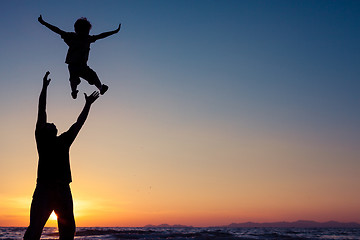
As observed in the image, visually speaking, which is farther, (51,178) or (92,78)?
(92,78)

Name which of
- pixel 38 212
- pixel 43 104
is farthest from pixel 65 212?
pixel 43 104

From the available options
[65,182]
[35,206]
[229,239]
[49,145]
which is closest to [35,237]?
[35,206]

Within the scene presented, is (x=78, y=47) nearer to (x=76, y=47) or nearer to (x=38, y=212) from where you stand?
(x=76, y=47)

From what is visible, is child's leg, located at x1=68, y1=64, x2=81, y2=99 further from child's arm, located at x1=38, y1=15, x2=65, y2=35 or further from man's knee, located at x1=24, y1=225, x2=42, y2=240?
man's knee, located at x1=24, y1=225, x2=42, y2=240

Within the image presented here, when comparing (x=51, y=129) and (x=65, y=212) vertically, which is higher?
(x=51, y=129)

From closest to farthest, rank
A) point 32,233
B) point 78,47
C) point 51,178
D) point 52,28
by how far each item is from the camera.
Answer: point 32,233
point 51,178
point 78,47
point 52,28

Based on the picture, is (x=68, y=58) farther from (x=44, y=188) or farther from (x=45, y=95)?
(x=44, y=188)

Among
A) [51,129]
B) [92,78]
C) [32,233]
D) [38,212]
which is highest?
[92,78]

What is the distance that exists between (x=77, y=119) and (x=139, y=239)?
1937cm

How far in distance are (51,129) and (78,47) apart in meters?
1.23

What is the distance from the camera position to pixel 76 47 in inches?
197

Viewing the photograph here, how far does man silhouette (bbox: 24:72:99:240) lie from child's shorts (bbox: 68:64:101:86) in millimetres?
659

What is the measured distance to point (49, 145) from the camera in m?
4.37

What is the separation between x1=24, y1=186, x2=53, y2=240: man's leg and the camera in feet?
13.4
